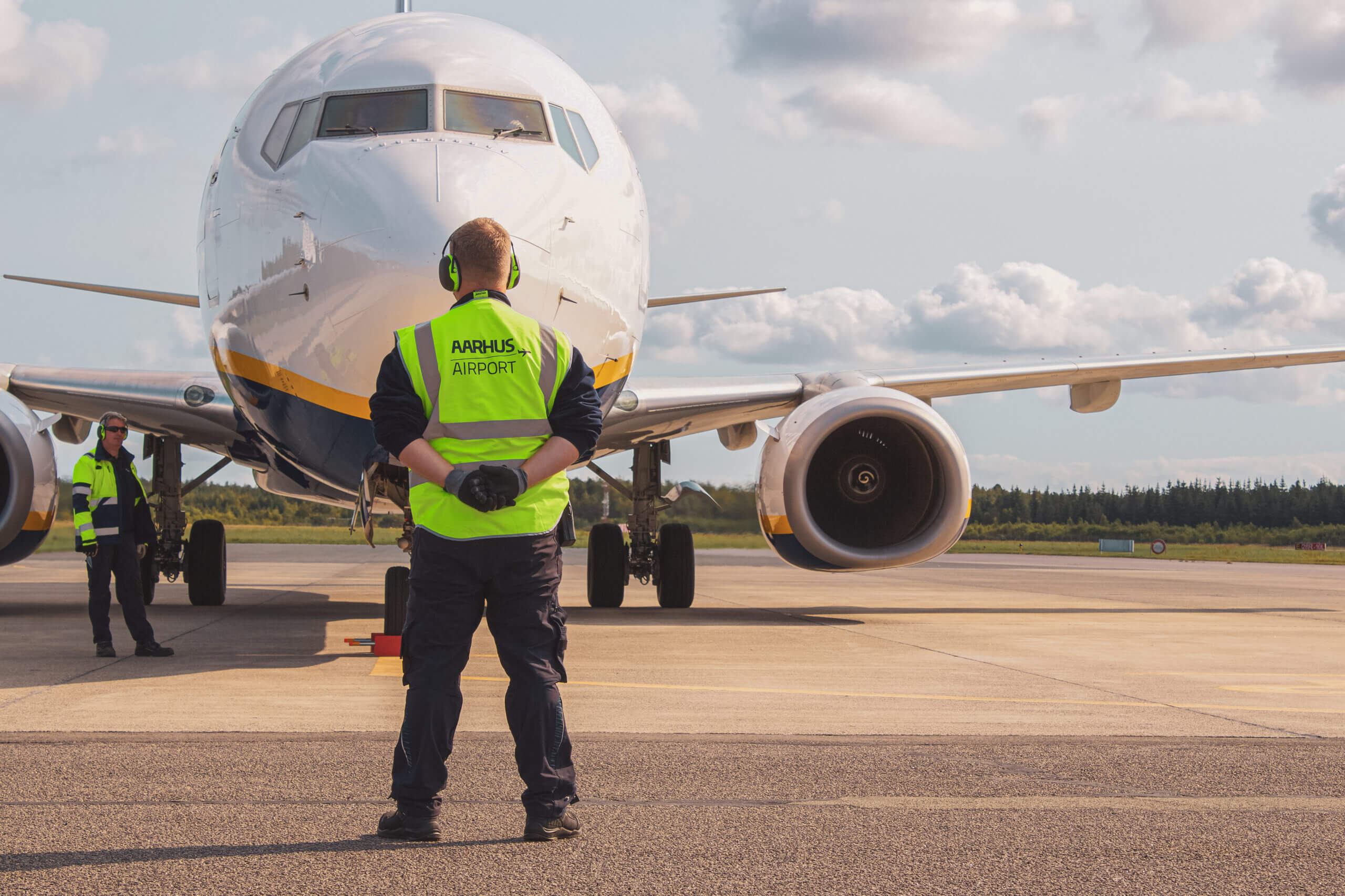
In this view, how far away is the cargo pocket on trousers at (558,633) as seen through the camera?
3514mm

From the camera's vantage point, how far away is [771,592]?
1559 centimetres

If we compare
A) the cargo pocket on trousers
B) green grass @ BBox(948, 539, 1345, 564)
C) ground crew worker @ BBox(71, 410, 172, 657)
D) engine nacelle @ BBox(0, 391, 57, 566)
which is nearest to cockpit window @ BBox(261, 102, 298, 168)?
ground crew worker @ BBox(71, 410, 172, 657)

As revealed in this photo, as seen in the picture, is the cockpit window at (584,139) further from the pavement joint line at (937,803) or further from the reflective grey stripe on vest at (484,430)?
the pavement joint line at (937,803)

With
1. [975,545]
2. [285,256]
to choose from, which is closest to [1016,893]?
[285,256]

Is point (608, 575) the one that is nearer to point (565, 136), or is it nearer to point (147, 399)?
point (147, 399)

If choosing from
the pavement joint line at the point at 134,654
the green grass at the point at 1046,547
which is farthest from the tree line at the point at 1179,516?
the pavement joint line at the point at 134,654

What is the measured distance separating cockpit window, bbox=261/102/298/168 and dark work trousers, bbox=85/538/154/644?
2.56 m

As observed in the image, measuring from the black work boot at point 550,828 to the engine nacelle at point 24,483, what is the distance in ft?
27.2

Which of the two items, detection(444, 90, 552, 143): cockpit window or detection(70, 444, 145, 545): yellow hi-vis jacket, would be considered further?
detection(70, 444, 145, 545): yellow hi-vis jacket

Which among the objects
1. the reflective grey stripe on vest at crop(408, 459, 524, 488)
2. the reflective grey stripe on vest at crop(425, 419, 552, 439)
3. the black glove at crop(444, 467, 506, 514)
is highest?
the reflective grey stripe on vest at crop(425, 419, 552, 439)

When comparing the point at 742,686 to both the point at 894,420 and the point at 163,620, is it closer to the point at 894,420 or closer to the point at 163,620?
the point at 894,420

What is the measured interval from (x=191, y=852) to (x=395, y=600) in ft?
15.0

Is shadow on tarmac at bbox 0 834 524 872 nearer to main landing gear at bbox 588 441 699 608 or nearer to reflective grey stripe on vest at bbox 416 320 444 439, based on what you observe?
reflective grey stripe on vest at bbox 416 320 444 439

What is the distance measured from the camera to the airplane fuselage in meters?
6.38
